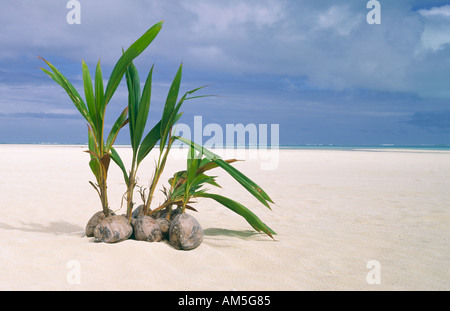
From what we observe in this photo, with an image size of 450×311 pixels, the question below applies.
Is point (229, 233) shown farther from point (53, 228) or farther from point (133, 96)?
point (53, 228)

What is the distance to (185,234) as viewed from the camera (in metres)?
2.42

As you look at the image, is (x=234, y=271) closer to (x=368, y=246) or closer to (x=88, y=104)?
(x=368, y=246)

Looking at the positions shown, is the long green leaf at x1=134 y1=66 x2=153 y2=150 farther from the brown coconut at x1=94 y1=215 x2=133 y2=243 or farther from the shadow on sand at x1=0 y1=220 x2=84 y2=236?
the shadow on sand at x1=0 y1=220 x2=84 y2=236

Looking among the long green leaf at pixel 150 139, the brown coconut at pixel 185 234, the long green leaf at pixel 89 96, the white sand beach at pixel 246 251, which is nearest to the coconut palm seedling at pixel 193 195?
the brown coconut at pixel 185 234

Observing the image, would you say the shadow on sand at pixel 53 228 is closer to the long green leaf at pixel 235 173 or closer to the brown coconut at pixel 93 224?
the brown coconut at pixel 93 224

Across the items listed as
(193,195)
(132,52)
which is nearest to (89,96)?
(132,52)

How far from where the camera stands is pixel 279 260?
229cm

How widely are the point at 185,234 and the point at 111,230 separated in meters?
0.48

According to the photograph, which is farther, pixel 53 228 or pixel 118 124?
pixel 53 228

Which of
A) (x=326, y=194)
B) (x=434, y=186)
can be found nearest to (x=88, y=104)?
(x=326, y=194)

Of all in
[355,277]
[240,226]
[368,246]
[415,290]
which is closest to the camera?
[415,290]

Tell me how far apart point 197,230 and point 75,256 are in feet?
2.45

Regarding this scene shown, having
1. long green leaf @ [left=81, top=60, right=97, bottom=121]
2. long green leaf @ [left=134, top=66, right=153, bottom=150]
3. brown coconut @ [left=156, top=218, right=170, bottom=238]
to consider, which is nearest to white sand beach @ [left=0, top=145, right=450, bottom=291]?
brown coconut @ [left=156, top=218, right=170, bottom=238]

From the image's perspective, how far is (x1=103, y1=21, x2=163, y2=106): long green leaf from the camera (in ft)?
7.34
